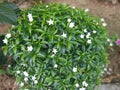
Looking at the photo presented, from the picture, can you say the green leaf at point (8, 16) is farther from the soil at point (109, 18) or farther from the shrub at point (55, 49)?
the soil at point (109, 18)

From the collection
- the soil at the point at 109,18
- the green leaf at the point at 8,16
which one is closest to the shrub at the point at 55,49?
the green leaf at the point at 8,16

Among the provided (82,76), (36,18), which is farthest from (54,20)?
(82,76)

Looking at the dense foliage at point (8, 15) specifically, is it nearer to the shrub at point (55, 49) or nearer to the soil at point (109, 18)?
the shrub at point (55, 49)

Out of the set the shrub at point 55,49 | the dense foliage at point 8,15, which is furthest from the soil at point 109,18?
the dense foliage at point 8,15

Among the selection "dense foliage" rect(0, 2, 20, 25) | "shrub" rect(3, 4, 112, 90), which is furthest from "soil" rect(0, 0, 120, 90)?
"dense foliage" rect(0, 2, 20, 25)

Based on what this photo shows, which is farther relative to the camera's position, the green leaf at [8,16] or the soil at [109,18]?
the soil at [109,18]

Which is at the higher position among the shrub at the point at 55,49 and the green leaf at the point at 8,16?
the green leaf at the point at 8,16

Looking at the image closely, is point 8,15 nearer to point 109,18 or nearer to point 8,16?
point 8,16

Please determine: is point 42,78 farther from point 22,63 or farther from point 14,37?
point 14,37

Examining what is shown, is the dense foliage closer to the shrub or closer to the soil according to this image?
the shrub
